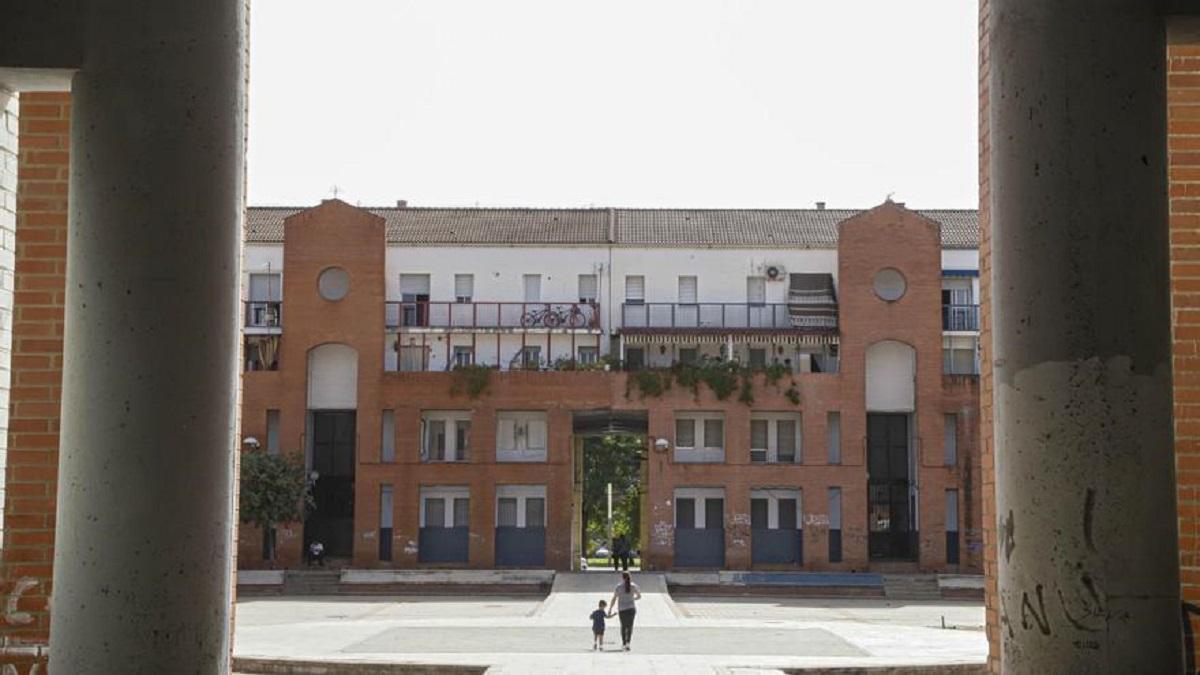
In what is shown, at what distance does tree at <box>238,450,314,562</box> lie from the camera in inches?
2002

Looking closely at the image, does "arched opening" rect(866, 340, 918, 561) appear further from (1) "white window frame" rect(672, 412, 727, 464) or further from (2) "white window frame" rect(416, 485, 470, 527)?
(2) "white window frame" rect(416, 485, 470, 527)

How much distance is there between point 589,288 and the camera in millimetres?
59312

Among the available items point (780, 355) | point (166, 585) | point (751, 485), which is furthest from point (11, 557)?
point (780, 355)

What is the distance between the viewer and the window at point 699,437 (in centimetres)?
5456

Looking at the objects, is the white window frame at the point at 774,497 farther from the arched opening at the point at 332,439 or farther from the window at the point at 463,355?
the arched opening at the point at 332,439

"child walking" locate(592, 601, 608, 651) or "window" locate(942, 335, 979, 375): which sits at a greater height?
"window" locate(942, 335, 979, 375)

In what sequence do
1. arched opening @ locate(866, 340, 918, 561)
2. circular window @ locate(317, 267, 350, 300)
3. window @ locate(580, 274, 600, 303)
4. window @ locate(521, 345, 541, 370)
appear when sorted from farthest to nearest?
window @ locate(580, 274, 600, 303) < window @ locate(521, 345, 541, 370) < circular window @ locate(317, 267, 350, 300) < arched opening @ locate(866, 340, 918, 561)

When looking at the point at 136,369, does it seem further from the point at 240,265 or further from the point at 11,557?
the point at 11,557

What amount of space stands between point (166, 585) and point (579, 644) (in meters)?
21.8

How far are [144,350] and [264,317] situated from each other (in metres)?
51.7

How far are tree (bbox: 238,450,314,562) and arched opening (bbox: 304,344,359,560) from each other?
1.23 meters

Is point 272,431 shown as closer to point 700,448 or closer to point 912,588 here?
point 700,448

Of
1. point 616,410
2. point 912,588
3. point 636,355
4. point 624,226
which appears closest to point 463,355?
point 636,355

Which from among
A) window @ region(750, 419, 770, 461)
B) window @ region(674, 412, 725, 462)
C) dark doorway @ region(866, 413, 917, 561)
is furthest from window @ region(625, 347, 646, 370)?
dark doorway @ region(866, 413, 917, 561)
